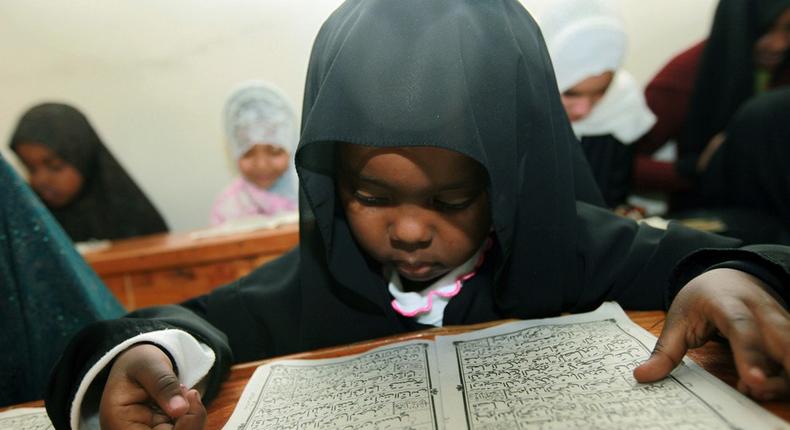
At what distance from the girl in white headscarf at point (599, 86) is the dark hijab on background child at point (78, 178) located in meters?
1.83

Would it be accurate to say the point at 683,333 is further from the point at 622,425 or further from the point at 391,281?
the point at 391,281

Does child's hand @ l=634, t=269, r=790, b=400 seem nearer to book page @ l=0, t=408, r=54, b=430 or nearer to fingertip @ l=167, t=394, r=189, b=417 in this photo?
fingertip @ l=167, t=394, r=189, b=417

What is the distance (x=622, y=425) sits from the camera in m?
0.42

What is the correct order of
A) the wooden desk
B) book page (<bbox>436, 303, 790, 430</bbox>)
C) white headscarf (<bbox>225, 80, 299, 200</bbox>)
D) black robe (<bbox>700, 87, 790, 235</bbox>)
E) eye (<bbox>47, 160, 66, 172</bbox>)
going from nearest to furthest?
book page (<bbox>436, 303, 790, 430</bbox>) < black robe (<bbox>700, 87, 790, 235</bbox>) < the wooden desk < white headscarf (<bbox>225, 80, 299, 200</bbox>) < eye (<bbox>47, 160, 66, 172</bbox>)

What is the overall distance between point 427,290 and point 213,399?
1.22 feet

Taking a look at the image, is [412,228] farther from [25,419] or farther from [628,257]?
[25,419]

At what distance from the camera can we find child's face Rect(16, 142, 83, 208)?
2.25 meters

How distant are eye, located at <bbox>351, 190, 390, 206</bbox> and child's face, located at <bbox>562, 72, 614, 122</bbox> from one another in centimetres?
117

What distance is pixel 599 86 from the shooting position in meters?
1.83

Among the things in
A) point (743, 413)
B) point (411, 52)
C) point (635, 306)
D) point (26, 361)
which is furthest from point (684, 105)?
point (26, 361)

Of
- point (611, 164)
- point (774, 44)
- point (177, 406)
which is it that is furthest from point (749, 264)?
point (774, 44)

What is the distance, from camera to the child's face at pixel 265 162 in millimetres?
2250

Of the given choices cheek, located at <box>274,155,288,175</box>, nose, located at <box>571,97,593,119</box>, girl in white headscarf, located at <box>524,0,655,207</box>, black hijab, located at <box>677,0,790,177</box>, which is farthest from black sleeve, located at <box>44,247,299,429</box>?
black hijab, located at <box>677,0,790,177</box>

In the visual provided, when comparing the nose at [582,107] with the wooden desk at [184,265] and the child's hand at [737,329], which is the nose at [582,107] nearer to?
the wooden desk at [184,265]
